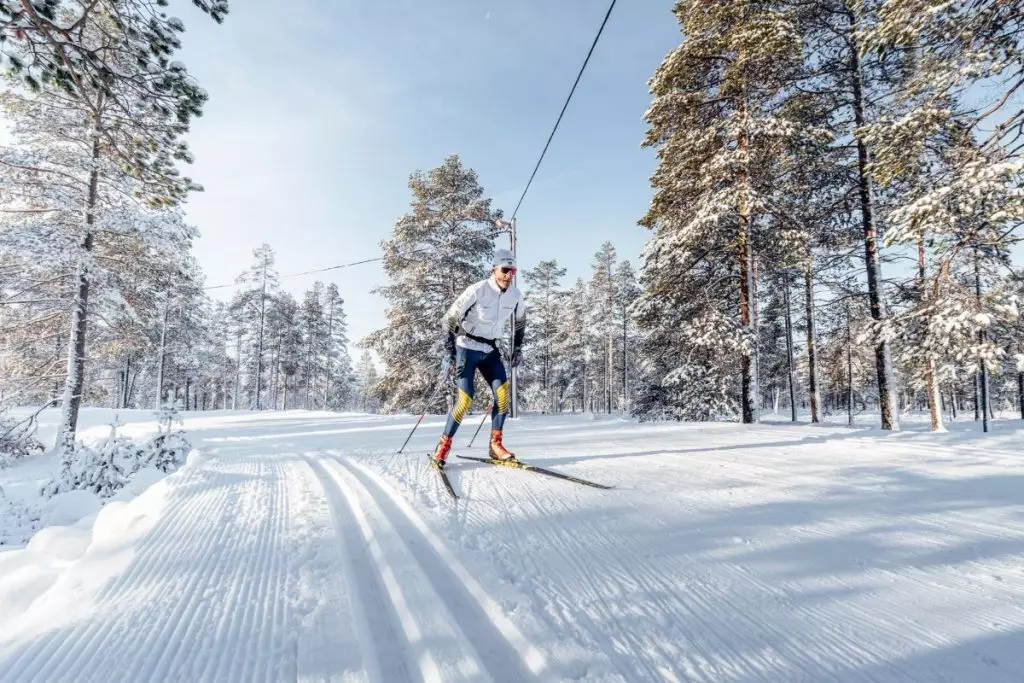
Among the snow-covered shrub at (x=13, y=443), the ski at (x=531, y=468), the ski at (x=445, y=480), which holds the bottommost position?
the snow-covered shrub at (x=13, y=443)

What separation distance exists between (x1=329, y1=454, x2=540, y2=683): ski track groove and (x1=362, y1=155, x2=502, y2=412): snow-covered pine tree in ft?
49.5

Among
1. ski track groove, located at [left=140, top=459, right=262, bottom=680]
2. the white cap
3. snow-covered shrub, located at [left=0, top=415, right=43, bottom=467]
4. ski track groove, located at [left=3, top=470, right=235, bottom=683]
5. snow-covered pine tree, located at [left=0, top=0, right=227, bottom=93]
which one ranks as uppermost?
snow-covered pine tree, located at [left=0, top=0, right=227, bottom=93]

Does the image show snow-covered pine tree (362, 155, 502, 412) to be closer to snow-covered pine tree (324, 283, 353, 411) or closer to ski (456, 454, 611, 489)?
ski (456, 454, 611, 489)

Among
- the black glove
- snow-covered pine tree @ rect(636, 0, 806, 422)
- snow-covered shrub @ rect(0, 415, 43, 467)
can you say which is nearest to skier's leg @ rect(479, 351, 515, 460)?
the black glove

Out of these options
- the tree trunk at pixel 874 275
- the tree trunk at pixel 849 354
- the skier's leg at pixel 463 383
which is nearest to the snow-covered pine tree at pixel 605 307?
the tree trunk at pixel 849 354

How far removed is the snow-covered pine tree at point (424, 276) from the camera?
17766mm

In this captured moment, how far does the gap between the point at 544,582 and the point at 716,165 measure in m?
A: 11.3

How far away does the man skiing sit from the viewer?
426cm

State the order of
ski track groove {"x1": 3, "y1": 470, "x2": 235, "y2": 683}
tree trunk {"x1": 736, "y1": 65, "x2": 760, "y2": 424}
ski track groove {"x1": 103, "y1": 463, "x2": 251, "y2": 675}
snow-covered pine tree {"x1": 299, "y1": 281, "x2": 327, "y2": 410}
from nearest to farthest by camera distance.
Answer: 1. ski track groove {"x1": 3, "y1": 470, "x2": 235, "y2": 683}
2. ski track groove {"x1": 103, "y1": 463, "x2": 251, "y2": 675}
3. tree trunk {"x1": 736, "y1": 65, "x2": 760, "y2": 424}
4. snow-covered pine tree {"x1": 299, "y1": 281, "x2": 327, "y2": 410}

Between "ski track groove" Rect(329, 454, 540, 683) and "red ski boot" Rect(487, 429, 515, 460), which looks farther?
"red ski boot" Rect(487, 429, 515, 460)

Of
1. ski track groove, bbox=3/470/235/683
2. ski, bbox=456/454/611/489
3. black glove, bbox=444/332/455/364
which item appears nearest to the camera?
ski track groove, bbox=3/470/235/683

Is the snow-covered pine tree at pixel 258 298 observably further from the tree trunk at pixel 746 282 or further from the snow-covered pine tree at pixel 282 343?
the tree trunk at pixel 746 282

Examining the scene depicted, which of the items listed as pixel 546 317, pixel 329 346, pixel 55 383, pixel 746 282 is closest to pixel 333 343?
pixel 329 346

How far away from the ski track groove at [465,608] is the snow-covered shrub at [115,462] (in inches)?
214
